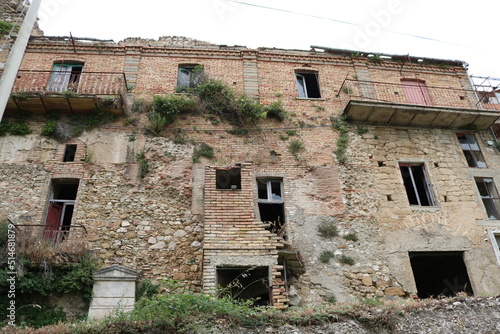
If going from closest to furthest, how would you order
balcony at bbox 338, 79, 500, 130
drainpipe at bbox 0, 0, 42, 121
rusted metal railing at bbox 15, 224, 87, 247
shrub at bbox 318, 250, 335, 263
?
1. drainpipe at bbox 0, 0, 42, 121
2. rusted metal railing at bbox 15, 224, 87, 247
3. shrub at bbox 318, 250, 335, 263
4. balcony at bbox 338, 79, 500, 130

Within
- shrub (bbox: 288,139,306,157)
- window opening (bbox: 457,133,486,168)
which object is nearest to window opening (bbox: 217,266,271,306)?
shrub (bbox: 288,139,306,157)

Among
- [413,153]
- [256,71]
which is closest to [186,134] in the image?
[256,71]

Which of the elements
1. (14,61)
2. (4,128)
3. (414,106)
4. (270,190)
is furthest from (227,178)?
(4,128)

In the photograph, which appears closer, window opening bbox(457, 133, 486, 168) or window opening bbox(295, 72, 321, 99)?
window opening bbox(457, 133, 486, 168)

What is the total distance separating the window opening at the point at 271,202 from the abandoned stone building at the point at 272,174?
43 millimetres

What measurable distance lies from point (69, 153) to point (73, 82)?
306 centimetres

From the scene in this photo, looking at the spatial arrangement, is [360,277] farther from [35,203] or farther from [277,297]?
[35,203]

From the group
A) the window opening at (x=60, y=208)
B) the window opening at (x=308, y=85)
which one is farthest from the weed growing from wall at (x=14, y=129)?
the window opening at (x=308, y=85)

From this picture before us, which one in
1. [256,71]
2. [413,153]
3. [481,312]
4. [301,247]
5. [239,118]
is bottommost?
[481,312]

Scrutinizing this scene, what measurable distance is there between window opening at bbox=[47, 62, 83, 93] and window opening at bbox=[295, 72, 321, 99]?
25.9 feet

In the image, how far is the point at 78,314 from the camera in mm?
9219

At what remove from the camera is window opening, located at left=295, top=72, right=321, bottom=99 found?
14947 mm

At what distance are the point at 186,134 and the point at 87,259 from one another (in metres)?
4.97

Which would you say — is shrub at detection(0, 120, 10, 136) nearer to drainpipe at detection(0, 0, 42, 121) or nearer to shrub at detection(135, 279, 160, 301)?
drainpipe at detection(0, 0, 42, 121)
